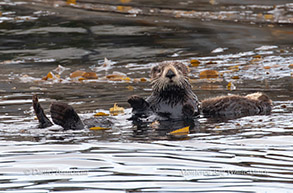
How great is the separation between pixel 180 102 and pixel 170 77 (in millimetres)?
467

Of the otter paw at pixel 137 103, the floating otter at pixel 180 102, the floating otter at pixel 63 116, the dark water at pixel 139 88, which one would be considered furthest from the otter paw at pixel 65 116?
the otter paw at pixel 137 103

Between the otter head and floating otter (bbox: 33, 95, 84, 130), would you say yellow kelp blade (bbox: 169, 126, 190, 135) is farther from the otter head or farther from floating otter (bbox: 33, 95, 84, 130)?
floating otter (bbox: 33, 95, 84, 130)

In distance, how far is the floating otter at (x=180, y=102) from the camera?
6324 millimetres

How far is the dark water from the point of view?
411 centimetres

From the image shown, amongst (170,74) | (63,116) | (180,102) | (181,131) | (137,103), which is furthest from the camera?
(180,102)

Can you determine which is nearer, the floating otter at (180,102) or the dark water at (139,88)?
the dark water at (139,88)

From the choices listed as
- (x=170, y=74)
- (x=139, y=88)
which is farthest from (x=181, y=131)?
(x=139, y=88)

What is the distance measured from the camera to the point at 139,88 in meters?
8.89

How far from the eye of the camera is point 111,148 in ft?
16.2

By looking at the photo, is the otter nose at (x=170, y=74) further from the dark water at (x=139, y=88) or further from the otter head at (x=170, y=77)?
the dark water at (x=139, y=88)

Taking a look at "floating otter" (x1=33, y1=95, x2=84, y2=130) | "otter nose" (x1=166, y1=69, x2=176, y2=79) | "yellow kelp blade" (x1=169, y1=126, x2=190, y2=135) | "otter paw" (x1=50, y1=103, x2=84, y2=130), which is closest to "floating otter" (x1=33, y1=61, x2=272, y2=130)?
"otter nose" (x1=166, y1=69, x2=176, y2=79)

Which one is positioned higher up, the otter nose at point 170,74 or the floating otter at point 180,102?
the otter nose at point 170,74

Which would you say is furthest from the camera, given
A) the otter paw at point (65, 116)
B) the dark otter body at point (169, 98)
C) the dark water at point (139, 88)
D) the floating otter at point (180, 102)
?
the dark otter body at point (169, 98)

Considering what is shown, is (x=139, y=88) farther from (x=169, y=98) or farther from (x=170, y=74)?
(x=170, y=74)
